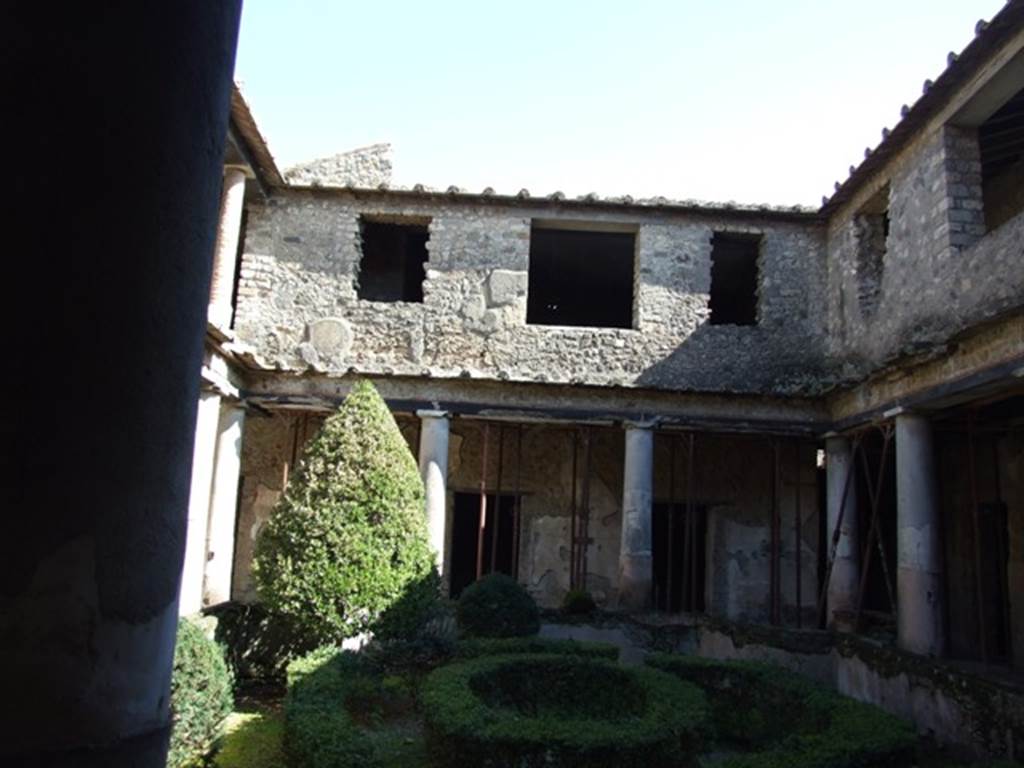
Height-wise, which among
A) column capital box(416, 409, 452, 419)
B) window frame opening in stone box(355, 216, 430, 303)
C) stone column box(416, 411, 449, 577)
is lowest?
stone column box(416, 411, 449, 577)

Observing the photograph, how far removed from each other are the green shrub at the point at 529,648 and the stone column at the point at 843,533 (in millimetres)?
3916

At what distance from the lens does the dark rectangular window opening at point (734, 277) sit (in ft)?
44.7

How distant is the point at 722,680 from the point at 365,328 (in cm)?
695

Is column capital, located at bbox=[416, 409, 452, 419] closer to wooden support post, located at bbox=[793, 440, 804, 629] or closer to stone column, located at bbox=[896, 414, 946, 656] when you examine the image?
wooden support post, located at bbox=[793, 440, 804, 629]

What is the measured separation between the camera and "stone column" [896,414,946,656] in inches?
353

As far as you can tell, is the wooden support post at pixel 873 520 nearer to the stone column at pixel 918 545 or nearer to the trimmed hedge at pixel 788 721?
the stone column at pixel 918 545

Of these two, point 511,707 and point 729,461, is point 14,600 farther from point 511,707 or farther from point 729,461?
point 729,461


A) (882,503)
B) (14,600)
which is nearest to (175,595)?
(14,600)

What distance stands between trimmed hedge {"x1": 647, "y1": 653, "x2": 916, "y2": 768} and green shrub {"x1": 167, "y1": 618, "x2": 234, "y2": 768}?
388 cm

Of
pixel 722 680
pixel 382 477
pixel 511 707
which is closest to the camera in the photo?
pixel 511 707

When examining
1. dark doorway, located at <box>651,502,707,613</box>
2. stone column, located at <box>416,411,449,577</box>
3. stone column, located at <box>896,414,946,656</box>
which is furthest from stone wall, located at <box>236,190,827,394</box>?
dark doorway, located at <box>651,502,707,613</box>

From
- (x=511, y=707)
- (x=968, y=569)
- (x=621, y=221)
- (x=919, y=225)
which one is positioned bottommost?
(x=511, y=707)

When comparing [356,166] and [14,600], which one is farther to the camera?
[356,166]

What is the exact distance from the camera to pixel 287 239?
12539 mm
